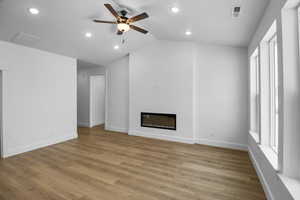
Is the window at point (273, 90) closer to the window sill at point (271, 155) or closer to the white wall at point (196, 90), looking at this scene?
the window sill at point (271, 155)

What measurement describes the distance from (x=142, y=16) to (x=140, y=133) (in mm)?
3763

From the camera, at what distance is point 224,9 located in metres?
2.39

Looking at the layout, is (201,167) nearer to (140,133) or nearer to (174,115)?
(174,115)

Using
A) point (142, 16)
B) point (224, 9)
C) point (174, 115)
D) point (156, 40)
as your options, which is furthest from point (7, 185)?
point (156, 40)

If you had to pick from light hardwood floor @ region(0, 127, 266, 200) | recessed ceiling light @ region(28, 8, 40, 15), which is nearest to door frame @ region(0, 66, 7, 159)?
light hardwood floor @ region(0, 127, 266, 200)

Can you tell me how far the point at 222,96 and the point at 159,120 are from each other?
2.07 metres

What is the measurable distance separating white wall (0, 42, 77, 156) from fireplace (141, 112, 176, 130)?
2.39m

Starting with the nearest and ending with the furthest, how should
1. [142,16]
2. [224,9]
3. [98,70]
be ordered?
[224,9], [142,16], [98,70]

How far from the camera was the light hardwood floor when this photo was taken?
2111 millimetres

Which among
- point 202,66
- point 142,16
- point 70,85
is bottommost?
point 70,85

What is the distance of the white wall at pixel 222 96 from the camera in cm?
394

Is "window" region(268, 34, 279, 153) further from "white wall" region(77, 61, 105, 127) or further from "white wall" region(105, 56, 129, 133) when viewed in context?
"white wall" region(77, 61, 105, 127)

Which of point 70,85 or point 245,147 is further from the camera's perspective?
point 70,85

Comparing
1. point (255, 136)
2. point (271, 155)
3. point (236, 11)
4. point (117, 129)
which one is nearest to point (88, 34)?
point (236, 11)
